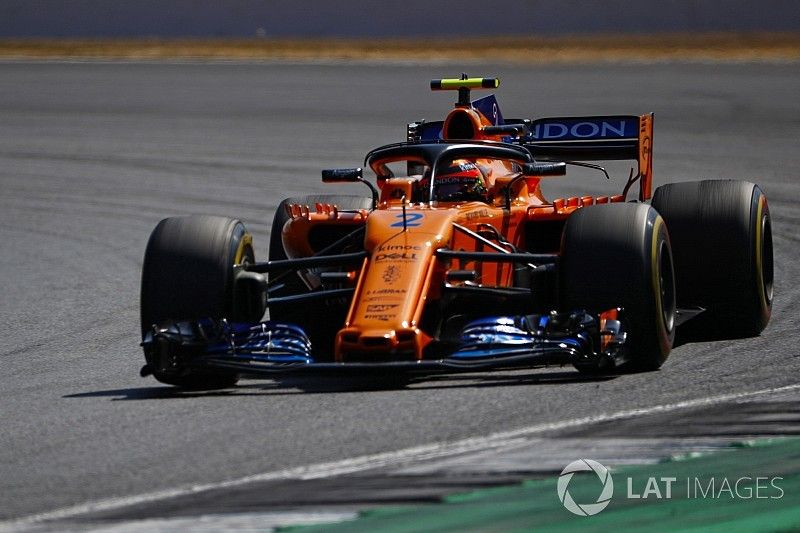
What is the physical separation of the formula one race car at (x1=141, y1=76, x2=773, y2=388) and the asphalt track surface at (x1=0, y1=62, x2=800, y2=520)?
21 centimetres

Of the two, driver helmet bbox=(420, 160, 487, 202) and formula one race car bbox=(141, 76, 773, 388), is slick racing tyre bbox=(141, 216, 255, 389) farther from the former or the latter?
driver helmet bbox=(420, 160, 487, 202)

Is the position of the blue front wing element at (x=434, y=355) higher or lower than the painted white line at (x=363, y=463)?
higher

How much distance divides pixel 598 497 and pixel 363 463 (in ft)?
3.56

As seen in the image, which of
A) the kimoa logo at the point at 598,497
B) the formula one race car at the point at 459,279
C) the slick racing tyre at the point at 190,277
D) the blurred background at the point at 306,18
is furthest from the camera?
the blurred background at the point at 306,18

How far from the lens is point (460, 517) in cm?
532

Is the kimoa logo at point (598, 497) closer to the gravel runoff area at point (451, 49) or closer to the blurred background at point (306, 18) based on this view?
the gravel runoff area at point (451, 49)

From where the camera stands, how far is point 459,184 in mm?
9688

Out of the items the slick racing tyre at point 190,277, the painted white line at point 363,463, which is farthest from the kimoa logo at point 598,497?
the slick racing tyre at point 190,277

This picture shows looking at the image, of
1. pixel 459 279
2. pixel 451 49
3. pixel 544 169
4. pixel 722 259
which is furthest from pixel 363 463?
pixel 451 49

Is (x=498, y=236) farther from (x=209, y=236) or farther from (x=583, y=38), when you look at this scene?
(x=583, y=38)

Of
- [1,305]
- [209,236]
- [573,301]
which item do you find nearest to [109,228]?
[1,305]

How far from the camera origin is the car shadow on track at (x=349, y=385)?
26.1 feet

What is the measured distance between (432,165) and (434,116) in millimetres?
16261

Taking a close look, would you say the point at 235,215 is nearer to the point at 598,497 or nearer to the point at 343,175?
the point at 343,175
